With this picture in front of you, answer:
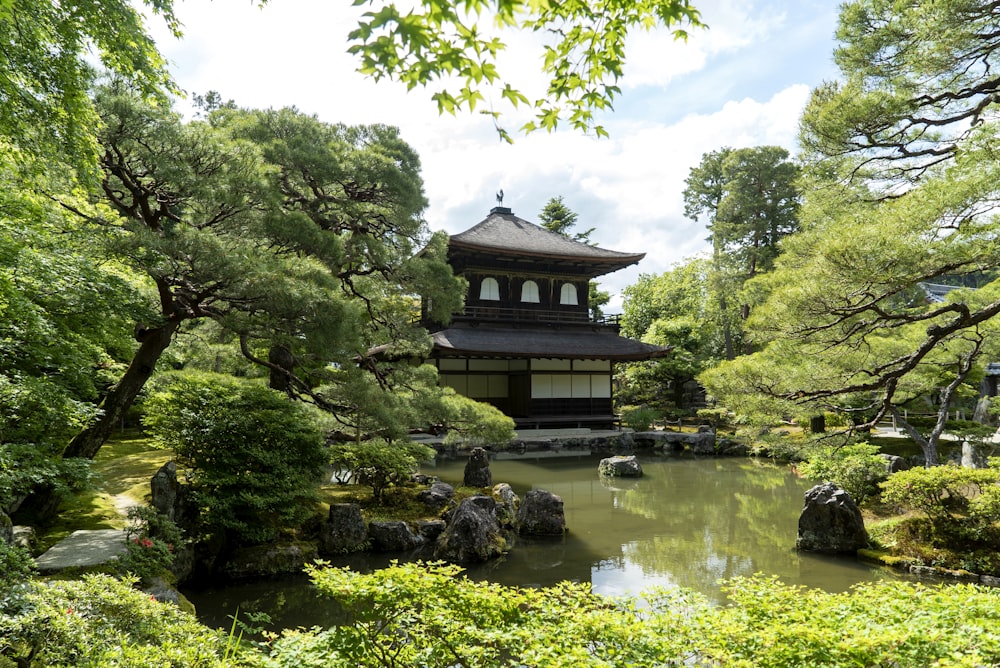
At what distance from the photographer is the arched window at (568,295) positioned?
2109cm

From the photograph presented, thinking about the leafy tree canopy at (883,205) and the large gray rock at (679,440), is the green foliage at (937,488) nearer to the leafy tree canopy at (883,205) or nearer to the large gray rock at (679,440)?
the leafy tree canopy at (883,205)

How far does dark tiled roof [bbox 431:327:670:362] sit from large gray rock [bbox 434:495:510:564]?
30.7ft

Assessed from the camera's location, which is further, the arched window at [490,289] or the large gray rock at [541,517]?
the arched window at [490,289]

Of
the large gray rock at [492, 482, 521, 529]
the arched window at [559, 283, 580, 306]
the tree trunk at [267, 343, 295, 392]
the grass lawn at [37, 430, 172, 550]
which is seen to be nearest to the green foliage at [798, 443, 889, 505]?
the large gray rock at [492, 482, 521, 529]

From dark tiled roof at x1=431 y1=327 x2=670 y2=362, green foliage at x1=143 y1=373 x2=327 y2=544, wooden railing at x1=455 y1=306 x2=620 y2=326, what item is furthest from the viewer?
wooden railing at x1=455 y1=306 x2=620 y2=326

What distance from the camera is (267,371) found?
12.1 metres

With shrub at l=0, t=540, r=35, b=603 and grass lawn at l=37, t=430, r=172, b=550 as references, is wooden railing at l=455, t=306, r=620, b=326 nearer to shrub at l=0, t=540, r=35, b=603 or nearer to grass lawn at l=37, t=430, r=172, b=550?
grass lawn at l=37, t=430, r=172, b=550

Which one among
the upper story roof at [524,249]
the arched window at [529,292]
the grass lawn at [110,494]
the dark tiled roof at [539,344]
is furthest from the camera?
the arched window at [529,292]

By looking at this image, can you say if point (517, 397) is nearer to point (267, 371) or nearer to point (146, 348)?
point (267, 371)

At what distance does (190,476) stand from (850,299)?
8.63 metres

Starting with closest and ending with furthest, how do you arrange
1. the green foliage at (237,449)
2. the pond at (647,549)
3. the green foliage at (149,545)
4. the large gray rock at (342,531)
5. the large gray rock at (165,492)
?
the green foliage at (149,545), the large gray rock at (165,492), the pond at (647,549), the green foliage at (237,449), the large gray rock at (342,531)

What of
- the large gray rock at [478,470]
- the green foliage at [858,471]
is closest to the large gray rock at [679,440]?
the green foliage at [858,471]

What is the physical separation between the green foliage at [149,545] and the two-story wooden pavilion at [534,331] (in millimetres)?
12386

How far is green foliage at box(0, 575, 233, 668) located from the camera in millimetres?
2408
